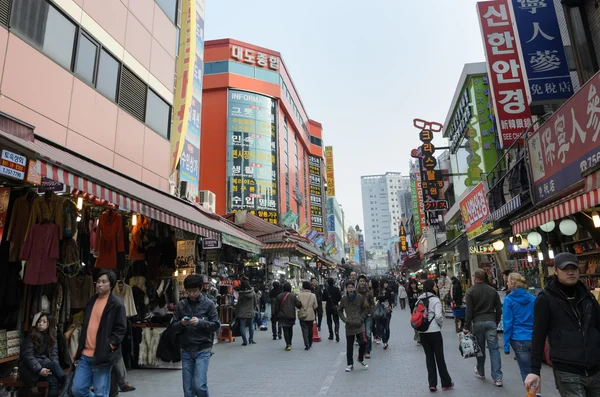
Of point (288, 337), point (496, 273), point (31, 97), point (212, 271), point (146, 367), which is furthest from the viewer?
point (496, 273)

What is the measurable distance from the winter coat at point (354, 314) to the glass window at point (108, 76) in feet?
26.1

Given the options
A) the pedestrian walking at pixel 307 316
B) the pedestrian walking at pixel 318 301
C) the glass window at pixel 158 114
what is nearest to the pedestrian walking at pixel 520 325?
the pedestrian walking at pixel 307 316

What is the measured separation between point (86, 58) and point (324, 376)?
355 inches

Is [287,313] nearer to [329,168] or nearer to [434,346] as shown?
[434,346]

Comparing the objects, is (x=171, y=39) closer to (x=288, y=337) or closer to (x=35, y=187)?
(x=35, y=187)

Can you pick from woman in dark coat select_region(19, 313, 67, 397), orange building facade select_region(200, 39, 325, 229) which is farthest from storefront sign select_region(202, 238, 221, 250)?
orange building facade select_region(200, 39, 325, 229)

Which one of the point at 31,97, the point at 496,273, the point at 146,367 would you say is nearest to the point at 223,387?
the point at 146,367

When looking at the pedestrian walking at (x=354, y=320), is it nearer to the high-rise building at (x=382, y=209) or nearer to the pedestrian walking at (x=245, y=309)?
the pedestrian walking at (x=245, y=309)

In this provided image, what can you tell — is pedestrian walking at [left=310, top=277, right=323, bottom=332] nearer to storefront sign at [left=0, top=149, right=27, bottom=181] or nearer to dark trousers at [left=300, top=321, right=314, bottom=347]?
dark trousers at [left=300, top=321, right=314, bottom=347]

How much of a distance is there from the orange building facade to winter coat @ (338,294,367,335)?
28.0 metres

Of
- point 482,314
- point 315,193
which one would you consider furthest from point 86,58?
point 315,193

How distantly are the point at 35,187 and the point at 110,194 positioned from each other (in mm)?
1523

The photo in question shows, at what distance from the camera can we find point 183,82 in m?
14.5

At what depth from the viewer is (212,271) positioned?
1396 cm
